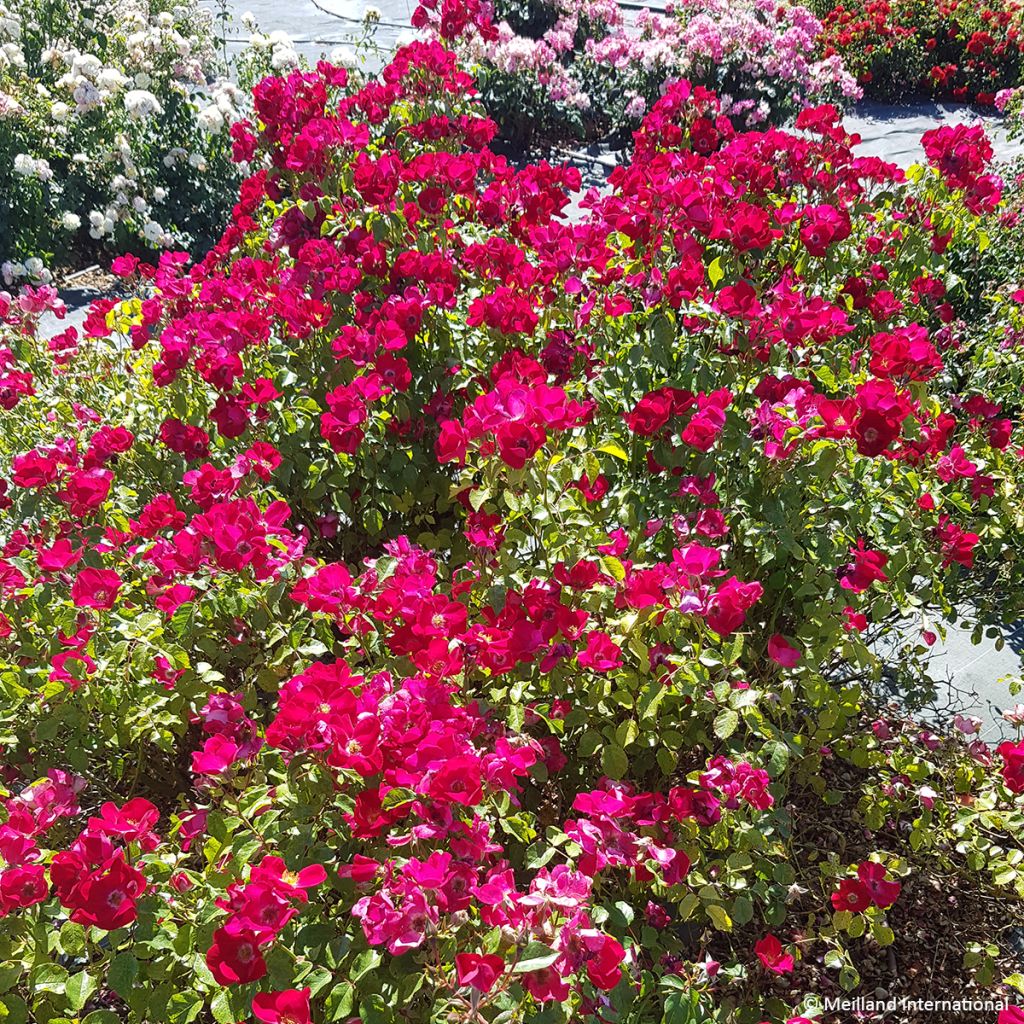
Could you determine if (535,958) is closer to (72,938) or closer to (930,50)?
(72,938)

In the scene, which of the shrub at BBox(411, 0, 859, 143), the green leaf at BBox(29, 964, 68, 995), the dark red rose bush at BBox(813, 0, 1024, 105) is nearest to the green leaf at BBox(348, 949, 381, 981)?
the green leaf at BBox(29, 964, 68, 995)

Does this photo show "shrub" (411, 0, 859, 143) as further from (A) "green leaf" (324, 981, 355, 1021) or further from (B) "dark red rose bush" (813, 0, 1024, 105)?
(A) "green leaf" (324, 981, 355, 1021)

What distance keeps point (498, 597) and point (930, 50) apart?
35.0 ft

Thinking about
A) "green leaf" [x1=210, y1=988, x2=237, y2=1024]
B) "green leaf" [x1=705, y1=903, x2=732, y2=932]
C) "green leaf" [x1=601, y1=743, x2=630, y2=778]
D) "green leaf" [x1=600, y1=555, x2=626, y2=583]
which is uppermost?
"green leaf" [x1=600, y1=555, x2=626, y2=583]

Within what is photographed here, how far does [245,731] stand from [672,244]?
1662mm

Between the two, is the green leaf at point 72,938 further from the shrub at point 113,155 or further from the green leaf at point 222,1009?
the shrub at point 113,155

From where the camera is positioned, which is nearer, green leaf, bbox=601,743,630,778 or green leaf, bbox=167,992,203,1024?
green leaf, bbox=167,992,203,1024

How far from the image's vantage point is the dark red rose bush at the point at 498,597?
1229 millimetres

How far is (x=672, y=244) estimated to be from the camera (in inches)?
88.7

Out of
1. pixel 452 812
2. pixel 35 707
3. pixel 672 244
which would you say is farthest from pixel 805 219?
pixel 35 707

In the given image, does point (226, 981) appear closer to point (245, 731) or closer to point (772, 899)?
point (245, 731)

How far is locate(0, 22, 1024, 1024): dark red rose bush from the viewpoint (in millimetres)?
1229

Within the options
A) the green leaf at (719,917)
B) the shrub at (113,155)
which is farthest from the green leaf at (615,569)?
the shrub at (113,155)

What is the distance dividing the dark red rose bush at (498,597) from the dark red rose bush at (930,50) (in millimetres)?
7932
